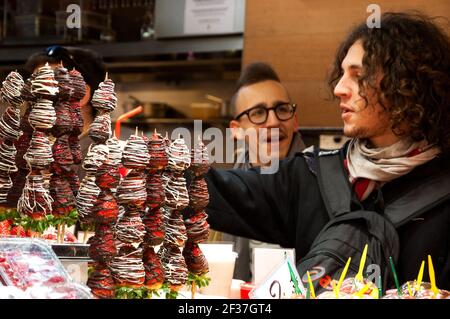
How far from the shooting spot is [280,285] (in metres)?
1.27

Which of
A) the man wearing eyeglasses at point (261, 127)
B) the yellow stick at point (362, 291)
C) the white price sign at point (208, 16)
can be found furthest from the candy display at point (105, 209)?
the white price sign at point (208, 16)

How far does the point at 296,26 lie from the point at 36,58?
1.84m

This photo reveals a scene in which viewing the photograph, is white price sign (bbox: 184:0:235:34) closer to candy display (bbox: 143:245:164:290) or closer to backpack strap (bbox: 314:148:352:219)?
backpack strap (bbox: 314:148:352:219)

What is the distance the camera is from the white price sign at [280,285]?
4.12 feet

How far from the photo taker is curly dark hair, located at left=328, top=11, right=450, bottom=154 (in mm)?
1819

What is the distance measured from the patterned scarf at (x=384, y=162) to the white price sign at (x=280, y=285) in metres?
0.58

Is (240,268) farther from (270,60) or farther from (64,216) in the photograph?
(270,60)

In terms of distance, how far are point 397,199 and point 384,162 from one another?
98mm

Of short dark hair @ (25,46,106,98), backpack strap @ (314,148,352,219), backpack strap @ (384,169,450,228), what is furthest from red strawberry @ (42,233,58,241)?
backpack strap @ (384,169,450,228)

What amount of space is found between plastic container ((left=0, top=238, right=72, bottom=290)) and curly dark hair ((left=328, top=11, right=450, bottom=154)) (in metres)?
0.94

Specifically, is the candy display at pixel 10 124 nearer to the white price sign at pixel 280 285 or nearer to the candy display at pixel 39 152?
the candy display at pixel 39 152

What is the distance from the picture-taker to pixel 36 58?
2.03 meters

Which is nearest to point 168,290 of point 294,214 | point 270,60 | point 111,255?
point 111,255

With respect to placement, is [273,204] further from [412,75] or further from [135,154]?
[135,154]
